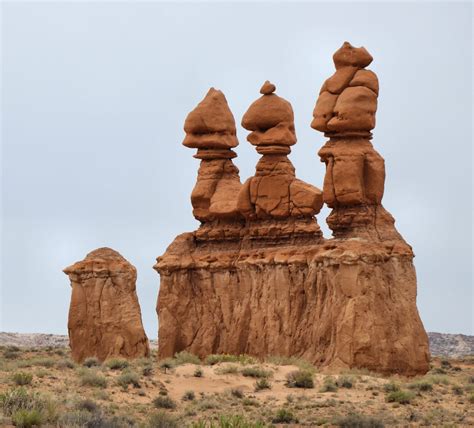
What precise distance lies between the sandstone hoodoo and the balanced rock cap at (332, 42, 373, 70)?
0.05 metres

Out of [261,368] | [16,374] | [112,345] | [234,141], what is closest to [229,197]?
[234,141]

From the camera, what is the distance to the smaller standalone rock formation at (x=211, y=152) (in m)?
62.3

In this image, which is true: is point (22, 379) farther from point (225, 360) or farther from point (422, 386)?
point (225, 360)

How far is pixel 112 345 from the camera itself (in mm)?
58281

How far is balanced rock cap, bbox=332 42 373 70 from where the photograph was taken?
56438mm

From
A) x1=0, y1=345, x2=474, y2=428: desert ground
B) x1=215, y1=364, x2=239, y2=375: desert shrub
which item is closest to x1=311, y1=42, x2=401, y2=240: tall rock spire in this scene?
x1=0, y1=345, x2=474, y2=428: desert ground

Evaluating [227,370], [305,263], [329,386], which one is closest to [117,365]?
[227,370]

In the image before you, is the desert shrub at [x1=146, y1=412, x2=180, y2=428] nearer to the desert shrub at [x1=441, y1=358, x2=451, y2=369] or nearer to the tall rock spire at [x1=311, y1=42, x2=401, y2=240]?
the tall rock spire at [x1=311, y1=42, x2=401, y2=240]

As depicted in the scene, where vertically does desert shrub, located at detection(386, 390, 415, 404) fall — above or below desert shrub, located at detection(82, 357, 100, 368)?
below

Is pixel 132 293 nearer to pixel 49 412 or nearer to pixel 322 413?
pixel 322 413

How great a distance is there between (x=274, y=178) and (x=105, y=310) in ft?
28.8

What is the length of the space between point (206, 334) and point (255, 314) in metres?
3.68

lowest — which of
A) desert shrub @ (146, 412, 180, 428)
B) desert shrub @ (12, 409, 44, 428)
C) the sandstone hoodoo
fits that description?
desert shrub @ (12, 409, 44, 428)

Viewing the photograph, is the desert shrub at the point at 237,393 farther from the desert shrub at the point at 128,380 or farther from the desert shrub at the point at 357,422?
the desert shrub at the point at 357,422
